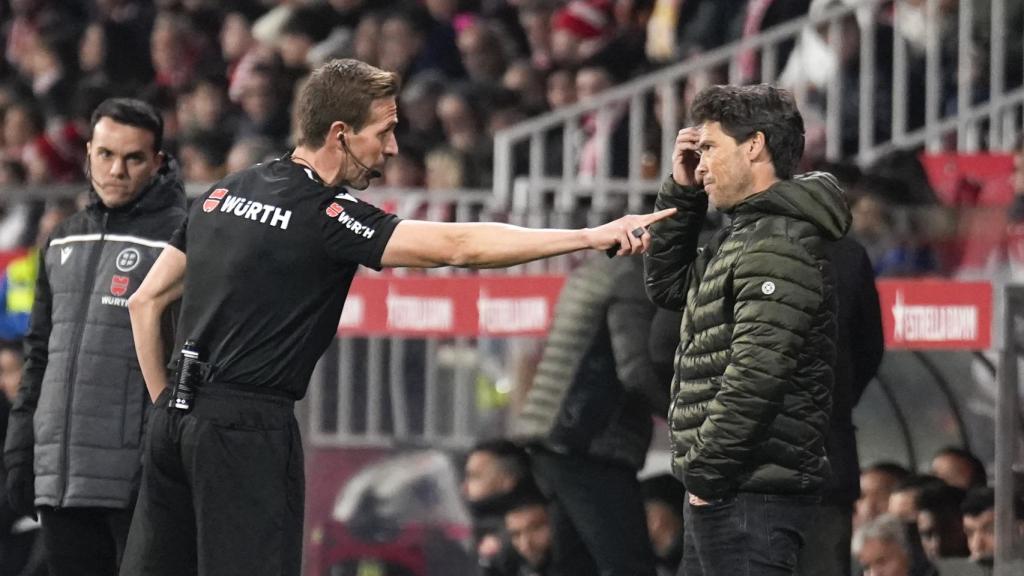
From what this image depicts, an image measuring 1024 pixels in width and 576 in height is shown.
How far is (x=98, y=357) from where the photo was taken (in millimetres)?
6074

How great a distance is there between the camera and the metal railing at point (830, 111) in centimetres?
1039

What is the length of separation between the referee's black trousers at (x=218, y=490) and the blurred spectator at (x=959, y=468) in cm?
290

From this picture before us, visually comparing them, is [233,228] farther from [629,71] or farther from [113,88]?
[113,88]

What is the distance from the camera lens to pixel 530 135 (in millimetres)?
11047

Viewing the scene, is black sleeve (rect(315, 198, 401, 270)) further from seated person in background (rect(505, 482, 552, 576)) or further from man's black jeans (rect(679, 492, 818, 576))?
seated person in background (rect(505, 482, 552, 576))

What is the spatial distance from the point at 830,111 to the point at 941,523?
3.85 m

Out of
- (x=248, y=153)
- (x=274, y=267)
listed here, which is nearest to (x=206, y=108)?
(x=248, y=153)

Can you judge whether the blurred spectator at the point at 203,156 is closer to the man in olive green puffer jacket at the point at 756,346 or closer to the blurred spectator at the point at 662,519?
the blurred spectator at the point at 662,519

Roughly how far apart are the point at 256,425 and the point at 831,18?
20.3 feet

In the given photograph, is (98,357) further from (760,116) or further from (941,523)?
(941,523)

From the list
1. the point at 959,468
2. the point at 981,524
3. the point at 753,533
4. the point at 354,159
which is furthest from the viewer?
the point at 959,468

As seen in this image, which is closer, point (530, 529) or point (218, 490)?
point (218, 490)

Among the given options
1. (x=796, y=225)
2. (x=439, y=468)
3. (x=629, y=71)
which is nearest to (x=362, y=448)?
(x=439, y=468)

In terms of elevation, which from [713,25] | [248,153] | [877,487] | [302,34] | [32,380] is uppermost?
[302,34]
